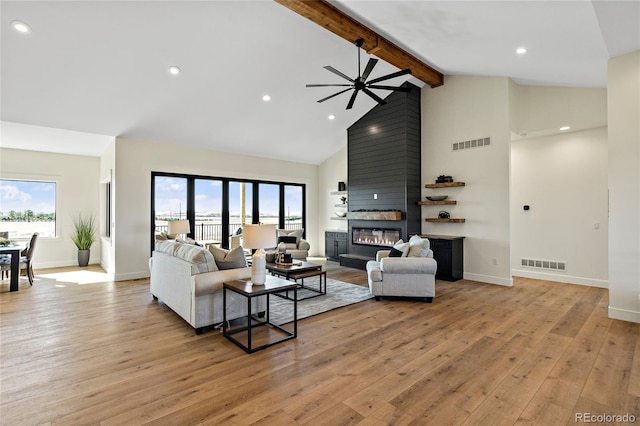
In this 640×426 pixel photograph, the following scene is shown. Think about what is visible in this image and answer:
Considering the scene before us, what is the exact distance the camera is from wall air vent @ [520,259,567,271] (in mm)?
5998

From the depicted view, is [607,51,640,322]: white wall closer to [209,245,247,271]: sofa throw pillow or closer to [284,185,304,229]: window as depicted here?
[209,245,247,271]: sofa throw pillow

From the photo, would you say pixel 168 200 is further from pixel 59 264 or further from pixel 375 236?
pixel 375 236

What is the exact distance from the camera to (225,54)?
4.76 meters

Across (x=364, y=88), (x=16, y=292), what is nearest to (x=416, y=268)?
(x=364, y=88)

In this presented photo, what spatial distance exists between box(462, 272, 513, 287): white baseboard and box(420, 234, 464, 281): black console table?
14 centimetres

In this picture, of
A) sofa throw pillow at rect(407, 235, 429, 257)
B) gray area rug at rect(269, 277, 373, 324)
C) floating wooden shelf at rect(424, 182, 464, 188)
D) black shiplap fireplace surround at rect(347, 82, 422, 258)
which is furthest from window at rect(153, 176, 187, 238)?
floating wooden shelf at rect(424, 182, 464, 188)

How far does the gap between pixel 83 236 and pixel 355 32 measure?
26.0 feet

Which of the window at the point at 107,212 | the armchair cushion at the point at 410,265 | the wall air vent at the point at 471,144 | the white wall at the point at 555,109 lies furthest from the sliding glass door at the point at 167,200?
the white wall at the point at 555,109

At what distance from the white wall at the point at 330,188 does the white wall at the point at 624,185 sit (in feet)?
19.4

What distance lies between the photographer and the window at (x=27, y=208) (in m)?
7.32

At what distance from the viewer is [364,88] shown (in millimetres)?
4641

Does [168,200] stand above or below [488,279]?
above

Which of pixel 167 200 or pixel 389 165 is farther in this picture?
pixel 389 165

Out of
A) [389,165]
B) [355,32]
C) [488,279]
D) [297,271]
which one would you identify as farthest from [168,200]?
[488,279]
